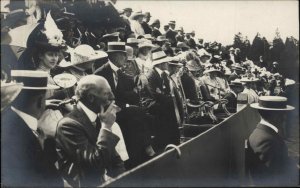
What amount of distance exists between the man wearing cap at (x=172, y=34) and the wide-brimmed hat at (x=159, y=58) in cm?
41

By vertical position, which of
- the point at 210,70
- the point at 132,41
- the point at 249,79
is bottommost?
the point at 249,79

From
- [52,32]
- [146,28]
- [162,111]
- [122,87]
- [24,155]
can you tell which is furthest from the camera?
[146,28]

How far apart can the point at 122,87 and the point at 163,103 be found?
32.3 inches

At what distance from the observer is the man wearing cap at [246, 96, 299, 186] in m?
3.52

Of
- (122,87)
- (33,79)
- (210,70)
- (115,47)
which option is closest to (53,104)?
(33,79)

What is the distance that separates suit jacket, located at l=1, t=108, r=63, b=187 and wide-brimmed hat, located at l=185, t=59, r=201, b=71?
3312mm

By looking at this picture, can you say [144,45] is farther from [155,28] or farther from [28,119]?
[28,119]

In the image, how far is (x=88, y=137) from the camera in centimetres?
376

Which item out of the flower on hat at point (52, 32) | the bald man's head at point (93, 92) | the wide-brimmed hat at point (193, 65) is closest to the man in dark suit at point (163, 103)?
the wide-brimmed hat at point (193, 65)

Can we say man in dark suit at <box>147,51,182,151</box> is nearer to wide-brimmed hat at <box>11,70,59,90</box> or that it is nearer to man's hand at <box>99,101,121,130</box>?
man's hand at <box>99,101,121,130</box>

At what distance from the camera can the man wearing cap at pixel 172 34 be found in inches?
230

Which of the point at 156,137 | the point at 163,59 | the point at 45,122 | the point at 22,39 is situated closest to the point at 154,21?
the point at 163,59

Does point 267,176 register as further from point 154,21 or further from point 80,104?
point 154,21

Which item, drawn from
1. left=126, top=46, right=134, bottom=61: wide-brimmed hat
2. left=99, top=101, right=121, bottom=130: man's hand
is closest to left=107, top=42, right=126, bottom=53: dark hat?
left=126, top=46, right=134, bottom=61: wide-brimmed hat
